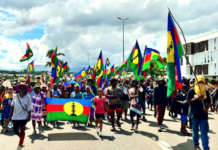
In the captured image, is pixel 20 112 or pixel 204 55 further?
pixel 204 55

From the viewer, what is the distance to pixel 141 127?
875 centimetres

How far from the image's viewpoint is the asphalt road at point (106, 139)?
20.2 ft

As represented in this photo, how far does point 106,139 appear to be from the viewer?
6.98 metres

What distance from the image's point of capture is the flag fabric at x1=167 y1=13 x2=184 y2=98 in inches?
238

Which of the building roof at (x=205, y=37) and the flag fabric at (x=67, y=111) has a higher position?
the building roof at (x=205, y=37)

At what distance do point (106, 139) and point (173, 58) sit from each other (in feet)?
9.86

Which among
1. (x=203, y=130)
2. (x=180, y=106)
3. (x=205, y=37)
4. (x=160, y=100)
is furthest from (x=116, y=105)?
(x=205, y=37)

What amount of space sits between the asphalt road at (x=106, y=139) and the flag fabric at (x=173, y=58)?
4.96 feet

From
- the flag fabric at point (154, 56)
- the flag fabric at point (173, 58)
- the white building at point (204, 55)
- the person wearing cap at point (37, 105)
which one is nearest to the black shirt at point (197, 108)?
the flag fabric at point (173, 58)

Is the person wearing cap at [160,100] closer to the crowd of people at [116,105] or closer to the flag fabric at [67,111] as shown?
the crowd of people at [116,105]

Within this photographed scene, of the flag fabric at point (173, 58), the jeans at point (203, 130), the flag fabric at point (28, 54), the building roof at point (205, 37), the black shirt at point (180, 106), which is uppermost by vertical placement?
the building roof at point (205, 37)

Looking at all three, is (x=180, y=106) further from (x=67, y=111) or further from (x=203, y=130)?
(x=67, y=111)

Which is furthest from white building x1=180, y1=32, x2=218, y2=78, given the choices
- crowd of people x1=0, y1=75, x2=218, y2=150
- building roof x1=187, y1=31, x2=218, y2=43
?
crowd of people x1=0, y1=75, x2=218, y2=150

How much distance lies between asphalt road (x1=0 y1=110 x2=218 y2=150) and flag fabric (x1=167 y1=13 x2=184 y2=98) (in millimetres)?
1511
